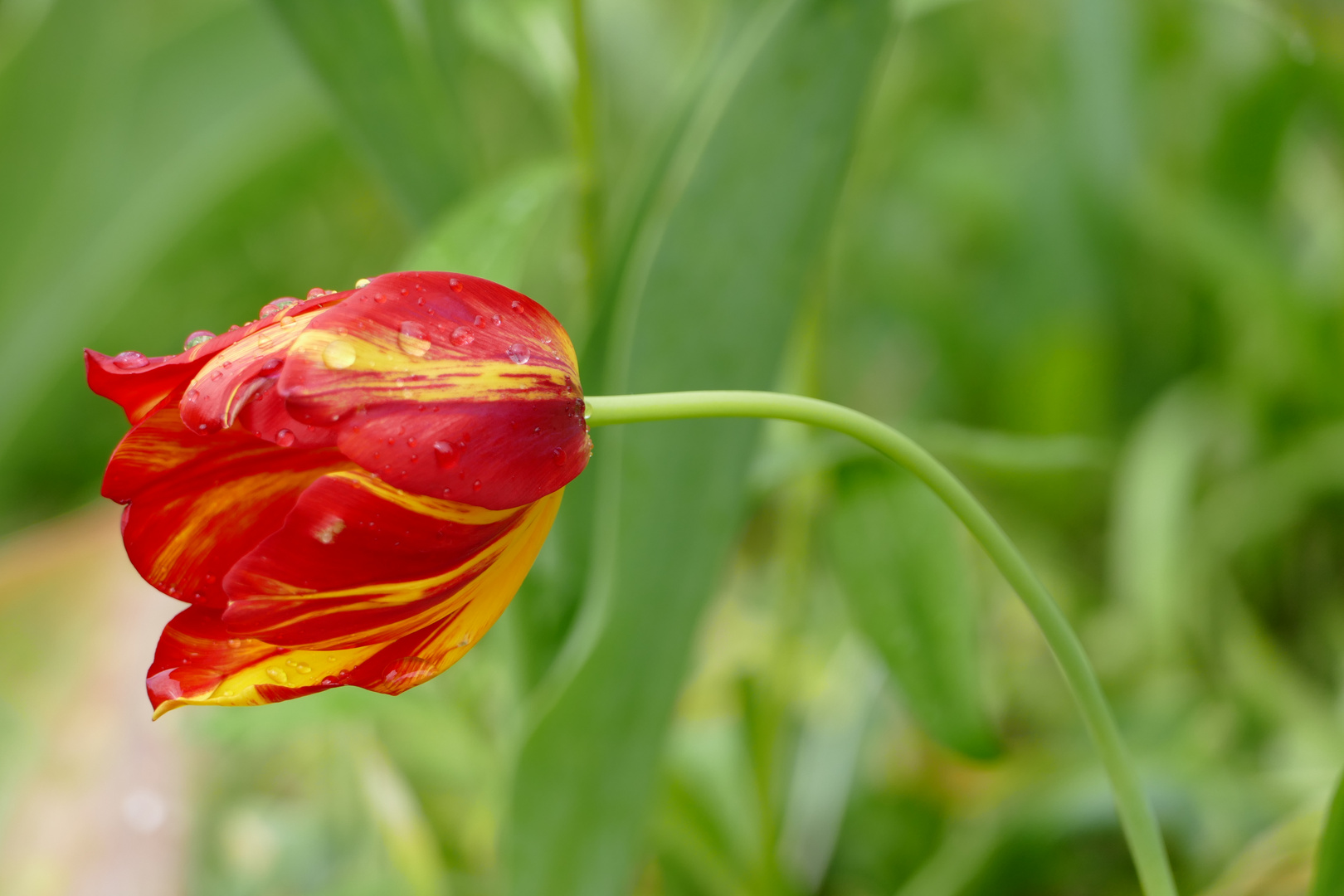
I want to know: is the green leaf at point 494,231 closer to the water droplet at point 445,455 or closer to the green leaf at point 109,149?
the water droplet at point 445,455

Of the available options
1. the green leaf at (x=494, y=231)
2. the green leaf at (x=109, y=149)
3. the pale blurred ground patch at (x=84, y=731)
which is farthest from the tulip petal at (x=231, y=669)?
the green leaf at (x=109, y=149)

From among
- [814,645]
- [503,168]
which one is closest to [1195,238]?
[814,645]

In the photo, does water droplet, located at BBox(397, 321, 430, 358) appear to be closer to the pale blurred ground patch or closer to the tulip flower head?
the tulip flower head

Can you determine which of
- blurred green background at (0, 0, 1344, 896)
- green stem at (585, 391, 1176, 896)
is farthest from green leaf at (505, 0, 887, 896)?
green stem at (585, 391, 1176, 896)

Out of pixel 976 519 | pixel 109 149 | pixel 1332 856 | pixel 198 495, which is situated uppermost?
pixel 109 149

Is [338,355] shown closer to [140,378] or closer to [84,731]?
[140,378]

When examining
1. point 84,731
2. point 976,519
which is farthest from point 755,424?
point 84,731
